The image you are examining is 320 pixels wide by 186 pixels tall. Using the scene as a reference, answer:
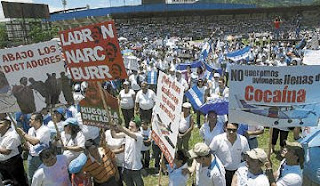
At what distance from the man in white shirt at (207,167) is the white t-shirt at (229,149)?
62 centimetres

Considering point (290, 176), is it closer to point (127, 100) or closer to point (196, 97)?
point (196, 97)

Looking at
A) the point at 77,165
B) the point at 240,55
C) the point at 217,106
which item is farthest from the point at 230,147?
the point at 240,55

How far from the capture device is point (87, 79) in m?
4.27

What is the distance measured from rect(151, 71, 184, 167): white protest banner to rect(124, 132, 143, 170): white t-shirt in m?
0.61

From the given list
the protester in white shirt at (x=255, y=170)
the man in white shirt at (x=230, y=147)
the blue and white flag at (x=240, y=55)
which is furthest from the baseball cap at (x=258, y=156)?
the blue and white flag at (x=240, y=55)

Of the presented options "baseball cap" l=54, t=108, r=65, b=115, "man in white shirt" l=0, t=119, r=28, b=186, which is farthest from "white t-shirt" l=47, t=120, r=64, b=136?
"man in white shirt" l=0, t=119, r=28, b=186

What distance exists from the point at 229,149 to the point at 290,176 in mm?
1132

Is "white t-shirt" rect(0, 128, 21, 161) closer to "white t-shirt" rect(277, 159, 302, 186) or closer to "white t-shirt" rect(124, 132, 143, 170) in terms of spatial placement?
"white t-shirt" rect(124, 132, 143, 170)

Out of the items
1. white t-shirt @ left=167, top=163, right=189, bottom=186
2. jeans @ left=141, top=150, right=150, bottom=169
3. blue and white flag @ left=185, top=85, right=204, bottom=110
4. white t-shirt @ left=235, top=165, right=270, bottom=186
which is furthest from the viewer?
blue and white flag @ left=185, top=85, right=204, bottom=110

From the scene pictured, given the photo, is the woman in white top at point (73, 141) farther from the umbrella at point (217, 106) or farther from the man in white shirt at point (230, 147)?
the umbrella at point (217, 106)

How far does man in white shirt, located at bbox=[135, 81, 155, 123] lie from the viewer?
8.07 metres

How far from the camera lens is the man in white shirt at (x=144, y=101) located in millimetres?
8068

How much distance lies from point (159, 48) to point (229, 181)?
18.5 metres

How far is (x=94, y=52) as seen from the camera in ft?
13.3
